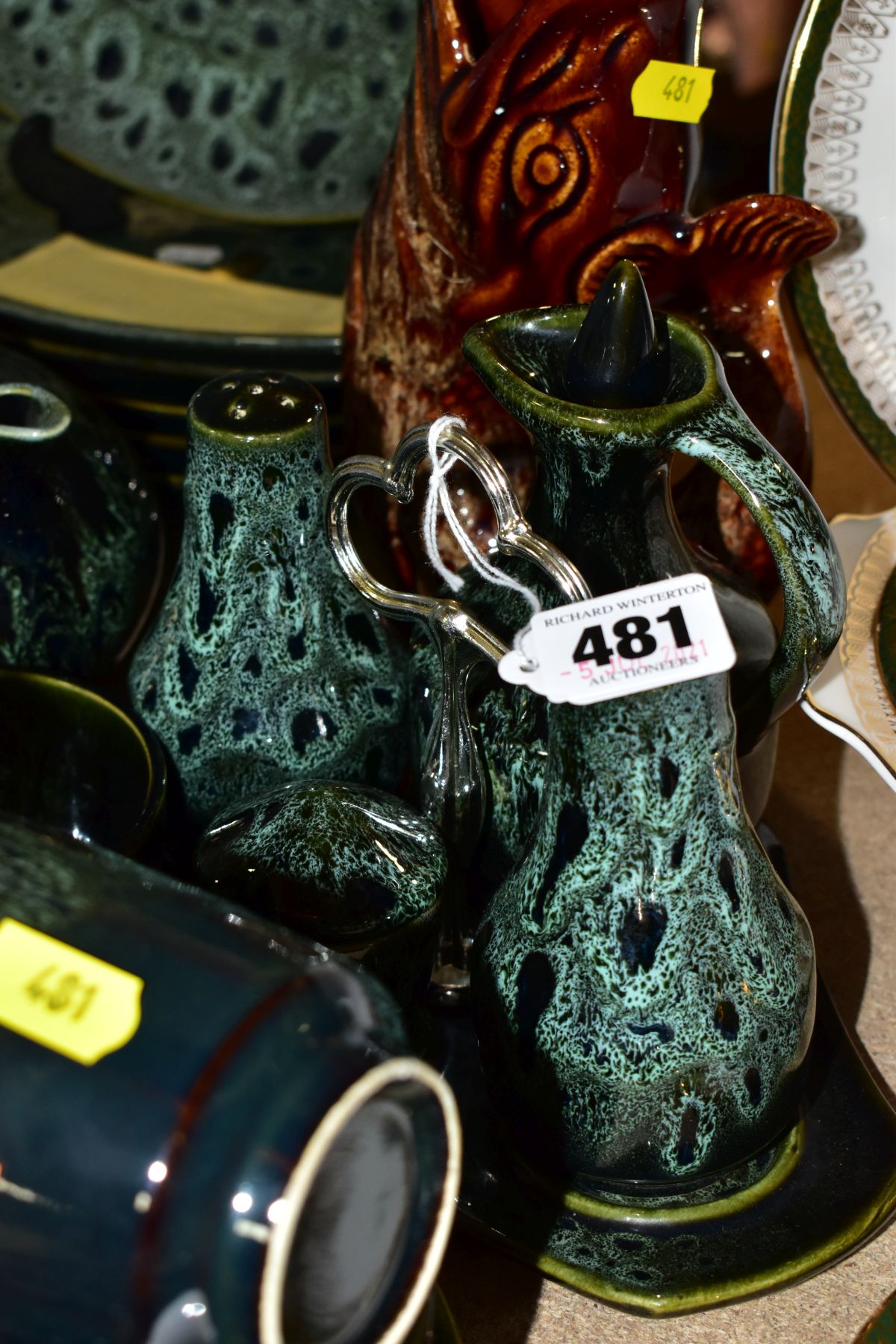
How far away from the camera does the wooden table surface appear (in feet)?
1.74

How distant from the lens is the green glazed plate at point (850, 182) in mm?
737

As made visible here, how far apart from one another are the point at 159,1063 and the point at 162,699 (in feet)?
1.06

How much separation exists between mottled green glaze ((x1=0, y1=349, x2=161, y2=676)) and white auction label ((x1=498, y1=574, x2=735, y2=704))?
13.2 inches

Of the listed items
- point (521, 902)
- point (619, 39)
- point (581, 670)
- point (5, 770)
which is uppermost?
point (619, 39)

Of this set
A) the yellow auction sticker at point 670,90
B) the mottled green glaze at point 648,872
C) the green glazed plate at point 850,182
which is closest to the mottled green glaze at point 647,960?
the mottled green glaze at point 648,872

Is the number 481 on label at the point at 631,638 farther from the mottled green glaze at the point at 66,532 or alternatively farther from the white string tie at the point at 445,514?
the mottled green glaze at the point at 66,532

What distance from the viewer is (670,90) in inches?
24.2

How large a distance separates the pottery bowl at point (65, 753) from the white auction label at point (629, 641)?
0.78ft

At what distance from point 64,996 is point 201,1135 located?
0.16 feet

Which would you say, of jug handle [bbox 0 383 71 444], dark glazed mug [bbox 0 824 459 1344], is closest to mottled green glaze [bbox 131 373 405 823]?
jug handle [bbox 0 383 71 444]

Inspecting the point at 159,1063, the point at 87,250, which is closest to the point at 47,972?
the point at 159,1063

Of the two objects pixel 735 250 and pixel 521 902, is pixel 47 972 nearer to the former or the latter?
Result: pixel 521 902

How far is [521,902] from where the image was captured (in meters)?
0.52

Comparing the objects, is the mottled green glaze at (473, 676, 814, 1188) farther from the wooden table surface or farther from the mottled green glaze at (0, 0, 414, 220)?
the mottled green glaze at (0, 0, 414, 220)
